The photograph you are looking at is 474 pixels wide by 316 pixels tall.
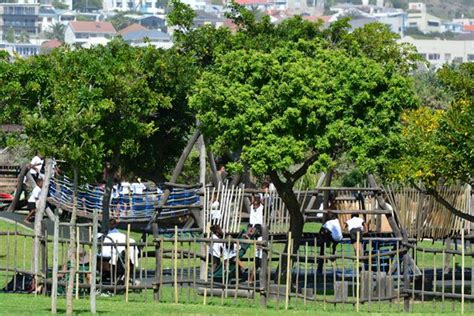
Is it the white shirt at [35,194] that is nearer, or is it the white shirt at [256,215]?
the white shirt at [256,215]

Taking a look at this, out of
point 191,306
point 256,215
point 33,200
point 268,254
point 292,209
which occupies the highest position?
point 292,209

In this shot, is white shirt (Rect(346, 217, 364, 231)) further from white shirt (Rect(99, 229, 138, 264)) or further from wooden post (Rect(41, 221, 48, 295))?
wooden post (Rect(41, 221, 48, 295))

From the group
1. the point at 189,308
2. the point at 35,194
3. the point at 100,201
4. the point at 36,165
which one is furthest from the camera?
the point at 36,165

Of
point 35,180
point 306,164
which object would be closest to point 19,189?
point 35,180

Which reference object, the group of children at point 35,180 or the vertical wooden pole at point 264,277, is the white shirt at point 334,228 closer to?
the vertical wooden pole at point 264,277

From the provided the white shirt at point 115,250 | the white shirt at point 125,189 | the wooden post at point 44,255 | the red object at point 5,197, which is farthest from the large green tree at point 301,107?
the red object at point 5,197

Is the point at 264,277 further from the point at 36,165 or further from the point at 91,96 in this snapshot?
the point at 36,165

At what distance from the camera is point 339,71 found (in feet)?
93.0

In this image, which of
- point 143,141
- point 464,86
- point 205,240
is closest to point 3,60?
point 205,240

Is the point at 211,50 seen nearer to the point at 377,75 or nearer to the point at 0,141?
the point at 0,141

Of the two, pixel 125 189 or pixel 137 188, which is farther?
pixel 137 188

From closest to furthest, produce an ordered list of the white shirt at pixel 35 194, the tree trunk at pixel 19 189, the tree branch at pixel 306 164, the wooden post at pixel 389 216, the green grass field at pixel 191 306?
the green grass field at pixel 191 306
the tree branch at pixel 306 164
the wooden post at pixel 389 216
the white shirt at pixel 35 194
the tree trunk at pixel 19 189

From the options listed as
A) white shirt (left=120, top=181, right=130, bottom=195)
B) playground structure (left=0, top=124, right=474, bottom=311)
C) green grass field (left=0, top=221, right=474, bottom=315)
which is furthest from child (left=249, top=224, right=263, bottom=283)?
white shirt (left=120, top=181, right=130, bottom=195)

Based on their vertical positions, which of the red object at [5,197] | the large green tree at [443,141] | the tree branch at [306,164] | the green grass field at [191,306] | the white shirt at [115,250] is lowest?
the red object at [5,197]
